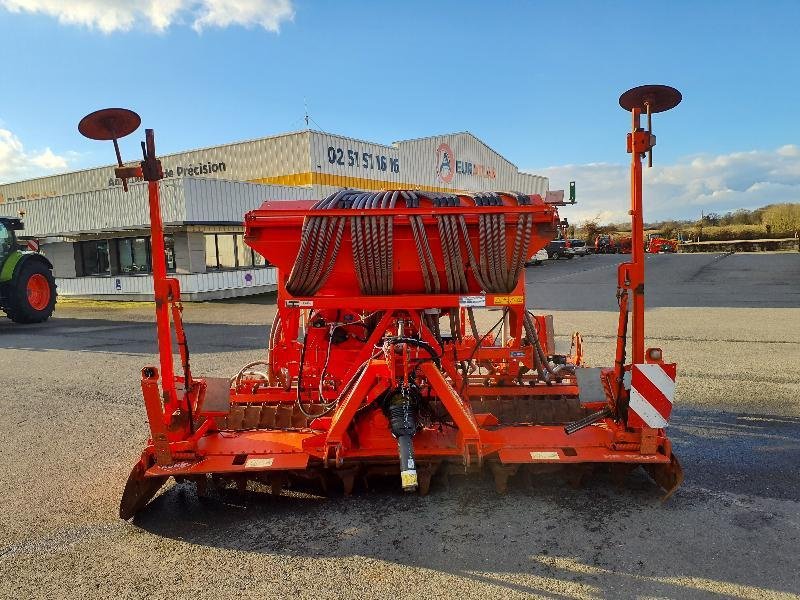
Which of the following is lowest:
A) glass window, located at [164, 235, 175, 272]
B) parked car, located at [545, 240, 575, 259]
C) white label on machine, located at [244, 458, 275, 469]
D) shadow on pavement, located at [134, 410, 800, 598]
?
shadow on pavement, located at [134, 410, 800, 598]

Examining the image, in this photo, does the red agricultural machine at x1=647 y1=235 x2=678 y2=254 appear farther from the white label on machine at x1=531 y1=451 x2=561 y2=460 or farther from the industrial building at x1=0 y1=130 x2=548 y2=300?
the white label on machine at x1=531 y1=451 x2=561 y2=460

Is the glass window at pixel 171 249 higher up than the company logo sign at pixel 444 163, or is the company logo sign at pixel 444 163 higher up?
the company logo sign at pixel 444 163

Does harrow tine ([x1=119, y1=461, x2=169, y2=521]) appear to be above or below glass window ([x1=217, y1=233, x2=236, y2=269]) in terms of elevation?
below

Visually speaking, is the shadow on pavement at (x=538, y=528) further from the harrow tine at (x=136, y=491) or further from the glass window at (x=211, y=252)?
the glass window at (x=211, y=252)

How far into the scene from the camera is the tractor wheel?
48.5 feet

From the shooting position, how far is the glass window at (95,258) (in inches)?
899

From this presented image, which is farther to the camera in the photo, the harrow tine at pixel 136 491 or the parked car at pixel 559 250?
the parked car at pixel 559 250

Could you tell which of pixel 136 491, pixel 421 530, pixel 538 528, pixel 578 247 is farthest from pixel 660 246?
pixel 136 491

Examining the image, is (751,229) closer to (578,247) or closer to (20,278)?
(578,247)

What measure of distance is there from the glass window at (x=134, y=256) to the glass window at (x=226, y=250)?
105 inches

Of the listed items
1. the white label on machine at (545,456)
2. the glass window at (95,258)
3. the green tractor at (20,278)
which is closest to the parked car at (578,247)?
the glass window at (95,258)

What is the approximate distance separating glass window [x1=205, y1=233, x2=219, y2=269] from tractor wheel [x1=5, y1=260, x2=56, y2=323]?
5.60 metres

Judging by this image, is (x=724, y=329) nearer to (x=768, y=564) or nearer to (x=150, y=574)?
(x=768, y=564)

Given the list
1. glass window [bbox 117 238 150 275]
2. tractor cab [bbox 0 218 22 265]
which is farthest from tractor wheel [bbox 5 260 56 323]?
glass window [bbox 117 238 150 275]
